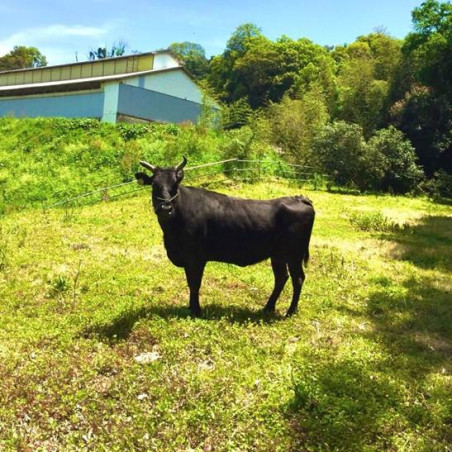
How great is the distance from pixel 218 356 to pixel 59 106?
30408 mm

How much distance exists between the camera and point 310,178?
84.0ft

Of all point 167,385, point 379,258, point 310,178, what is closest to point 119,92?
point 310,178

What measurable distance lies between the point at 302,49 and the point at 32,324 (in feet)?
183

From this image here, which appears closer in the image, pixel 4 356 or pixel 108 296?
pixel 4 356

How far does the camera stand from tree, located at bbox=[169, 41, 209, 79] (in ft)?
258

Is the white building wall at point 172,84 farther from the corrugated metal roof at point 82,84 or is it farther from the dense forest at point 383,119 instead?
the dense forest at point 383,119

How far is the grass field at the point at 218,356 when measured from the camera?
4.57m

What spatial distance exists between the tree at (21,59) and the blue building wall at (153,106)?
180ft

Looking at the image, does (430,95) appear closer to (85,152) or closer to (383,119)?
(383,119)

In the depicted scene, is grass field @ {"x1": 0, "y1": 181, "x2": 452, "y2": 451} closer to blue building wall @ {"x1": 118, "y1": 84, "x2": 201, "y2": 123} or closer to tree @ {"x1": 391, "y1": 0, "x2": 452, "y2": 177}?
tree @ {"x1": 391, "y1": 0, "x2": 452, "y2": 177}

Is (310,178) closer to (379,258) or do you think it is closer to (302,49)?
(379,258)

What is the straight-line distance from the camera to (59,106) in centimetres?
3275

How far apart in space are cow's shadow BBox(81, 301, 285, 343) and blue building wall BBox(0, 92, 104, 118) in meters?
25.0

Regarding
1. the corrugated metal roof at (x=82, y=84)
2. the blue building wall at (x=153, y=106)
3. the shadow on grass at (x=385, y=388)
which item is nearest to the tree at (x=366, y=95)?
the blue building wall at (x=153, y=106)
